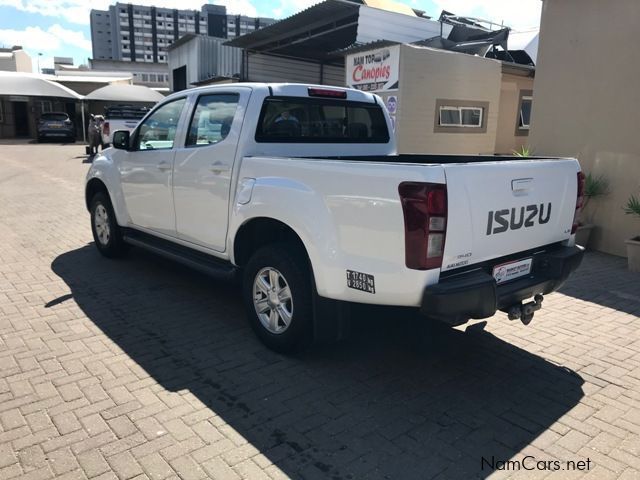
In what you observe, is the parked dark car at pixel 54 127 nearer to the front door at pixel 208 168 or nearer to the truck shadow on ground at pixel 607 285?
the front door at pixel 208 168

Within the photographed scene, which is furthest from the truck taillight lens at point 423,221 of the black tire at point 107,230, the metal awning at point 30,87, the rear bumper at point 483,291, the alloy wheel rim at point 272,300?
the metal awning at point 30,87

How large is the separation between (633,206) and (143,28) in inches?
5792

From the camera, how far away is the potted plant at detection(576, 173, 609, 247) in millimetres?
7328

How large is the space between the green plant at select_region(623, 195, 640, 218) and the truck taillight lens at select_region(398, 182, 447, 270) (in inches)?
193

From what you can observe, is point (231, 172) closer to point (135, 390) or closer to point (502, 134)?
point (135, 390)

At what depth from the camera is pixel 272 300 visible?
394cm

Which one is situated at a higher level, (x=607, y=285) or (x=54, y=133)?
(x=54, y=133)

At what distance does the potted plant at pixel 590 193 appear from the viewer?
7.33 metres

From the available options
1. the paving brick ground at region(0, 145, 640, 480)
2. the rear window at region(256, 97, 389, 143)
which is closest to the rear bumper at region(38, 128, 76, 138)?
the paving brick ground at region(0, 145, 640, 480)

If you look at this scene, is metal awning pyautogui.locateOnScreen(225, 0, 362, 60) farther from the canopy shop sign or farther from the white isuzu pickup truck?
the white isuzu pickup truck

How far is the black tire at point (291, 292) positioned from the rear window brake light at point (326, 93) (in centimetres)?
157

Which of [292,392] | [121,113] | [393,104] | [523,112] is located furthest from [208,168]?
[121,113]

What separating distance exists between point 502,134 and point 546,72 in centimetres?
594

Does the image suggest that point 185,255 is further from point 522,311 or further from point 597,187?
point 597,187
